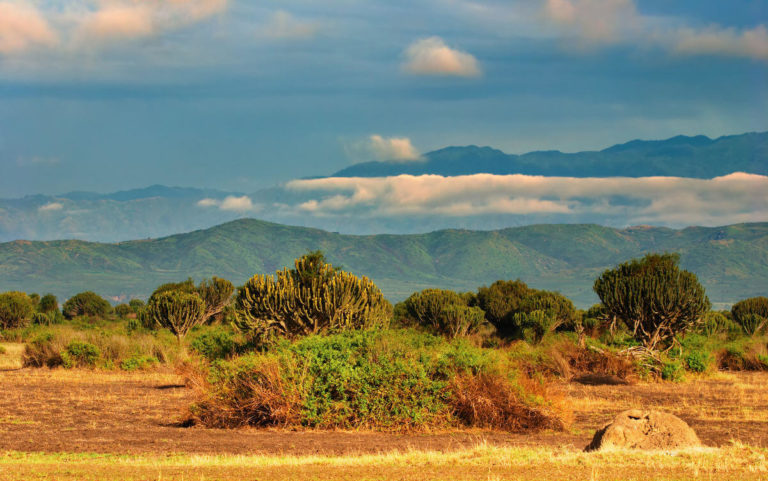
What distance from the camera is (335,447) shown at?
1827 cm

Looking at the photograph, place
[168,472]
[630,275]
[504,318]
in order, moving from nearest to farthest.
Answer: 1. [168,472]
2. [630,275]
3. [504,318]

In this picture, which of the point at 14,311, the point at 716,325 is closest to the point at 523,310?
the point at 716,325

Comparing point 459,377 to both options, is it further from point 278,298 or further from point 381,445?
point 278,298

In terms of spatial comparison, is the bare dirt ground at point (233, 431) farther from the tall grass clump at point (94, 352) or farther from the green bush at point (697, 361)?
the tall grass clump at point (94, 352)

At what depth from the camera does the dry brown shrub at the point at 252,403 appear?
70.1ft

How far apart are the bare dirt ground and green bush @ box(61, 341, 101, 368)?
15.4 feet

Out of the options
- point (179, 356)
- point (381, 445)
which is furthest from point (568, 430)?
point (179, 356)

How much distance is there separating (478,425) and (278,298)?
13203 mm

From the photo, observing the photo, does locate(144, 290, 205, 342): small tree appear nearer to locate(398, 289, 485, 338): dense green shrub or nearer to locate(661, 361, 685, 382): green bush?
locate(398, 289, 485, 338): dense green shrub

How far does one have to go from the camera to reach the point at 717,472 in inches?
557

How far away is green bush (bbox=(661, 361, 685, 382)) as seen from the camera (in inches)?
1308

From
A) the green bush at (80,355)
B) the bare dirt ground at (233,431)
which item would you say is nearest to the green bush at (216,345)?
the bare dirt ground at (233,431)

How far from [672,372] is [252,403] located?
1928 cm

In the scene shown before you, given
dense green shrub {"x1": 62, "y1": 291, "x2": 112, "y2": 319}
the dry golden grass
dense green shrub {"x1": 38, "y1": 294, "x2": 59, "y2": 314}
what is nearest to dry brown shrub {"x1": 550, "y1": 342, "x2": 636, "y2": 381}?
the dry golden grass
